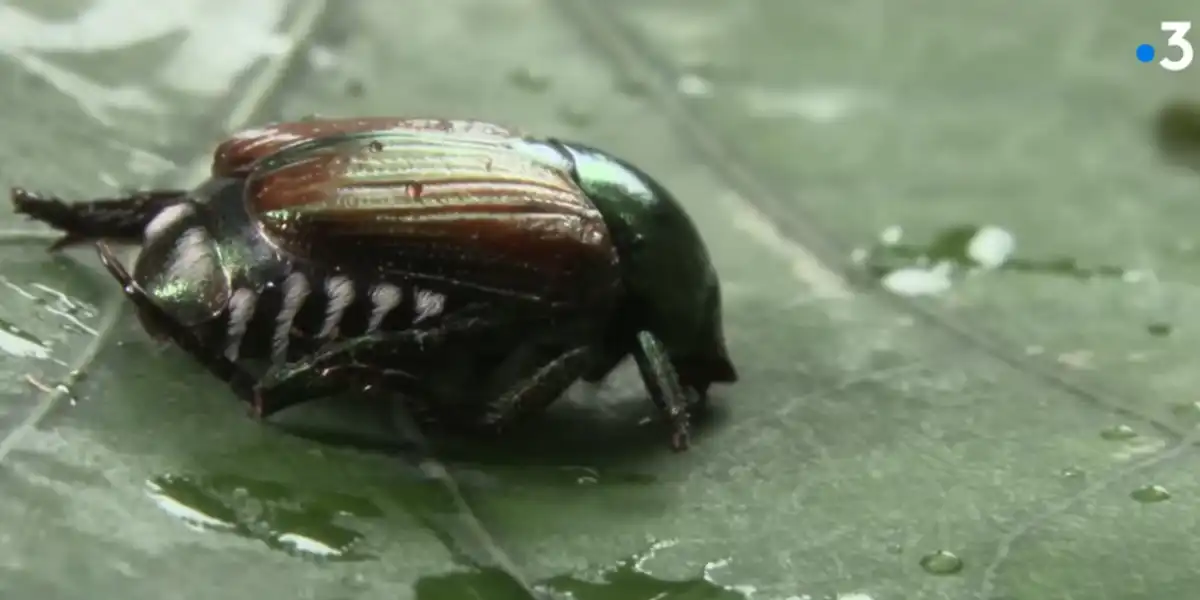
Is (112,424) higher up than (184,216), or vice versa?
(184,216)

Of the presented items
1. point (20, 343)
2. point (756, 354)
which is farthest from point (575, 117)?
point (20, 343)

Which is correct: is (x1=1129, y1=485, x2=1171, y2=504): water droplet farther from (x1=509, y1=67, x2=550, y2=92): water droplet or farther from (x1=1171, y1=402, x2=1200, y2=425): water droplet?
(x1=509, y1=67, x2=550, y2=92): water droplet

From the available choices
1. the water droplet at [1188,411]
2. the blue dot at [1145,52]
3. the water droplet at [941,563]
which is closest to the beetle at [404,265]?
the water droplet at [941,563]

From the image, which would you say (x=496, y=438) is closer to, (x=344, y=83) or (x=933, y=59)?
(x=344, y=83)

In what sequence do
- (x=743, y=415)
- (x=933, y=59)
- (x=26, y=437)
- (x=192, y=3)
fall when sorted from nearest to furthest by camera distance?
(x=26, y=437) → (x=743, y=415) → (x=192, y=3) → (x=933, y=59)

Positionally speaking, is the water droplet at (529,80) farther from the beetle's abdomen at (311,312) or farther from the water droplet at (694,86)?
the beetle's abdomen at (311,312)

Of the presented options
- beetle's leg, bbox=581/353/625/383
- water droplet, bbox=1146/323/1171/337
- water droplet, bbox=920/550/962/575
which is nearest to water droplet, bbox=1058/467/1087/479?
water droplet, bbox=920/550/962/575

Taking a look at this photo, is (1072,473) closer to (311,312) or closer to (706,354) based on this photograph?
(706,354)

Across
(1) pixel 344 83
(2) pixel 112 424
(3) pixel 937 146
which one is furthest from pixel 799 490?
(1) pixel 344 83
